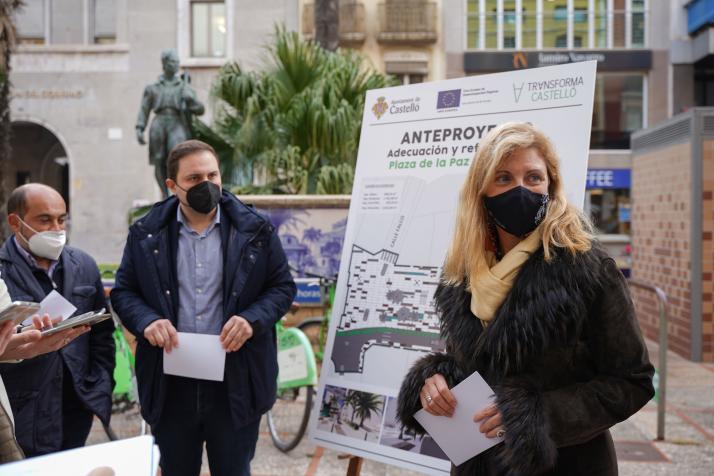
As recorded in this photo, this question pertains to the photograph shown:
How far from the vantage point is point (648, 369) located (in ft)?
6.33

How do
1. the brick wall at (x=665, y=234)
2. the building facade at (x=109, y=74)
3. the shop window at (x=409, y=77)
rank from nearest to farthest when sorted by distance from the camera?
1. the brick wall at (x=665, y=234)
2. the building facade at (x=109, y=74)
3. the shop window at (x=409, y=77)

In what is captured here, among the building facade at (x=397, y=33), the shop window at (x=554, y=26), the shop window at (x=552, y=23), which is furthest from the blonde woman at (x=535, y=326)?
the shop window at (x=554, y=26)

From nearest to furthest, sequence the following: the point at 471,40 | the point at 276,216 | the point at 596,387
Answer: the point at 596,387 < the point at 276,216 < the point at 471,40

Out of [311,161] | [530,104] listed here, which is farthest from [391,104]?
[311,161]

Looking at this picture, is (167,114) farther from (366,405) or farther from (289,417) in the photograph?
(366,405)

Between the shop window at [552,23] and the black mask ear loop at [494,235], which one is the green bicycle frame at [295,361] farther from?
the shop window at [552,23]

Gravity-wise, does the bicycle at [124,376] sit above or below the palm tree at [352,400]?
below

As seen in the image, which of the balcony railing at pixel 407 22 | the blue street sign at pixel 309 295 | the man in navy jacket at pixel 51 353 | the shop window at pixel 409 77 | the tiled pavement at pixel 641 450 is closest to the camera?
the man in navy jacket at pixel 51 353

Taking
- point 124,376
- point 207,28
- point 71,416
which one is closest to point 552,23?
point 207,28

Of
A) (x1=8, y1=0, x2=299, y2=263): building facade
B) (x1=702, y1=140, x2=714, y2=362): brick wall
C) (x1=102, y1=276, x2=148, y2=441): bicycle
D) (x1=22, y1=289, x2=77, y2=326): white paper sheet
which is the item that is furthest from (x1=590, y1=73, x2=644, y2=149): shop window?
(x1=22, y1=289, x2=77, y2=326): white paper sheet

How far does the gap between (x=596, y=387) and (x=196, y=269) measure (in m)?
1.68

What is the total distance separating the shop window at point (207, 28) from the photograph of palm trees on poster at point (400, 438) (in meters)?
21.3

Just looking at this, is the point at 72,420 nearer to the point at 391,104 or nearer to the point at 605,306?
the point at 391,104

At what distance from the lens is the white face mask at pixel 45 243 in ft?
10.3
